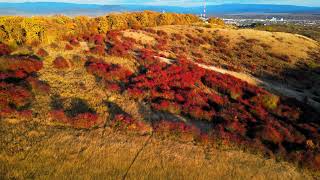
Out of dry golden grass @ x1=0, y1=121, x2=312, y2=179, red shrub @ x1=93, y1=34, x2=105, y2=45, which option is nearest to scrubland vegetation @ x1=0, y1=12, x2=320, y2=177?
red shrub @ x1=93, y1=34, x2=105, y2=45

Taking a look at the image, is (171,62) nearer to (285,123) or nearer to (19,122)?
(285,123)

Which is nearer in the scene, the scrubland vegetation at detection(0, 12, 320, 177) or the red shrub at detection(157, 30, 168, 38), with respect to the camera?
the scrubland vegetation at detection(0, 12, 320, 177)

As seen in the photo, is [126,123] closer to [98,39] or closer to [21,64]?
[21,64]

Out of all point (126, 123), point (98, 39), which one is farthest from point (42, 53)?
point (126, 123)

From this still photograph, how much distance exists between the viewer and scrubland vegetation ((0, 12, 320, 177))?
2219cm

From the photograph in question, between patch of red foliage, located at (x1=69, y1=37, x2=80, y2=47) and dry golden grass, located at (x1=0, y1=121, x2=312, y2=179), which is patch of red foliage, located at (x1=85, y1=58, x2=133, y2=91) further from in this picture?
dry golden grass, located at (x1=0, y1=121, x2=312, y2=179)

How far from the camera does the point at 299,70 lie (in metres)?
54.1

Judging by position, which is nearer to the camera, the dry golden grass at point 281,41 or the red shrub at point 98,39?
the red shrub at point 98,39

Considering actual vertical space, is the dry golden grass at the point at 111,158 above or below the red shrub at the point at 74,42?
below

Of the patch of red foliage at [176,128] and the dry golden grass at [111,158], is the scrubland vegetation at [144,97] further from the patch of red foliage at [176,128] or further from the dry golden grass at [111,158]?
the dry golden grass at [111,158]

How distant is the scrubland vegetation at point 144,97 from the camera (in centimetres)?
2219

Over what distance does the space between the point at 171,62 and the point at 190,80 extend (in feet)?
27.7

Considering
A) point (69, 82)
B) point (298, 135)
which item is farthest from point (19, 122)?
point (298, 135)

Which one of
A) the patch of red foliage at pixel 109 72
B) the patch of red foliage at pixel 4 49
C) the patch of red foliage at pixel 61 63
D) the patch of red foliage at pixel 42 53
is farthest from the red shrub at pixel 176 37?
the patch of red foliage at pixel 61 63
